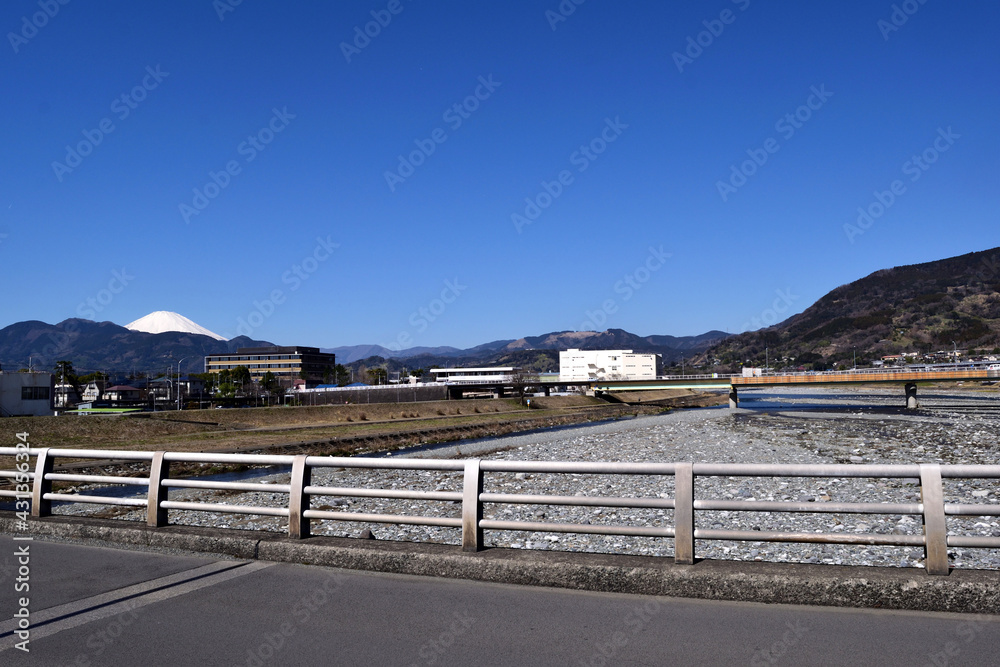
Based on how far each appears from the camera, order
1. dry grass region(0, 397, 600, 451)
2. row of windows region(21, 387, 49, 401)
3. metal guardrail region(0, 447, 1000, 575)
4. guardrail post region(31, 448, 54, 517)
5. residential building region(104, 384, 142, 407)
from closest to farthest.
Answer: metal guardrail region(0, 447, 1000, 575)
guardrail post region(31, 448, 54, 517)
dry grass region(0, 397, 600, 451)
row of windows region(21, 387, 49, 401)
residential building region(104, 384, 142, 407)

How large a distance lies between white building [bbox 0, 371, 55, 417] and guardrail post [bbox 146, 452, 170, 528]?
6311 cm

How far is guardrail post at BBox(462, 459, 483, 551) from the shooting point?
7750mm

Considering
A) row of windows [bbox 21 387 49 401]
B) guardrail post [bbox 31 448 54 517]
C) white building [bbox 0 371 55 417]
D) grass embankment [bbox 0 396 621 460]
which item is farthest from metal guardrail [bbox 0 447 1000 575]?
row of windows [bbox 21 387 49 401]

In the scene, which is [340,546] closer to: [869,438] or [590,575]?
[590,575]

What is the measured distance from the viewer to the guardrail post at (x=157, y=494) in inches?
381

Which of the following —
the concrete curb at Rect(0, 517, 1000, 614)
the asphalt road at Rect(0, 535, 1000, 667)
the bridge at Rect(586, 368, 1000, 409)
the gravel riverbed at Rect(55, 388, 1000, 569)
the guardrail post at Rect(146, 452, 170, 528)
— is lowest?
the gravel riverbed at Rect(55, 388, 1000, 569)

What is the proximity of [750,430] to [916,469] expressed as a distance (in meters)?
54.4

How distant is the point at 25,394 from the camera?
64.8 meters

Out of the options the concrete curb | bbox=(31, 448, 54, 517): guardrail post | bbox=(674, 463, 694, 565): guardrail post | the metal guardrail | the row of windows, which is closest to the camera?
the concrete curb

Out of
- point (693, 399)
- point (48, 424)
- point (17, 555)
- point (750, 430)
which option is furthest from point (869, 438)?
point (693, 399)

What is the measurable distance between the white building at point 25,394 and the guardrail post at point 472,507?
220ft

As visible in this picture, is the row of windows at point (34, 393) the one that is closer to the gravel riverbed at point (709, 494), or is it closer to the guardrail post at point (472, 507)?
the gravel riverbed at point (709, 494)

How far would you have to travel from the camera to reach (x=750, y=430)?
58125mm

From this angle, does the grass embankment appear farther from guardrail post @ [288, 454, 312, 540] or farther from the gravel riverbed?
guardrail post @ [288, 454, 312, 540]
